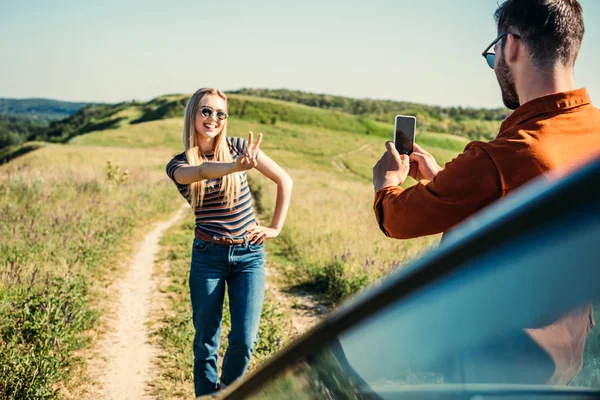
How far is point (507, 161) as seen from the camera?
4.69ft

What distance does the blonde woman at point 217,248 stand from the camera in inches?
128

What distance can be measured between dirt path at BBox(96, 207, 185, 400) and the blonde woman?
1.39 metres

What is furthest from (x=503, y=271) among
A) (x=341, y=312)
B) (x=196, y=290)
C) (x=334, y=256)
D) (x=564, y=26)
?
(x=334, y=256)

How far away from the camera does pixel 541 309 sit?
0.65 metres

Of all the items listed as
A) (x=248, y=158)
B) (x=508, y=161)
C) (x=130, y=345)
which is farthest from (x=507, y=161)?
(x=130, y=345)

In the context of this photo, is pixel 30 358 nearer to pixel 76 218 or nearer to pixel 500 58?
pixel 500 58

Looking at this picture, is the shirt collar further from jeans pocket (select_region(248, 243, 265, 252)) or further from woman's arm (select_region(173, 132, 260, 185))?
jeans pocket (select_region(248, 243, 265, 252))

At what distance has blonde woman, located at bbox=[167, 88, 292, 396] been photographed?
3.25m

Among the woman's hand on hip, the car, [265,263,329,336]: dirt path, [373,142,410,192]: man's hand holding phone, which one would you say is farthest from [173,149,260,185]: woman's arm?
[265,263,329,336]: dirt path

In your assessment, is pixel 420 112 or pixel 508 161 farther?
pixel 420 112

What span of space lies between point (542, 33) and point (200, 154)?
2.36 metres

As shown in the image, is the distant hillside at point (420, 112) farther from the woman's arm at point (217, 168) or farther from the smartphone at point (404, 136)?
the smartphone at point (404, 136)

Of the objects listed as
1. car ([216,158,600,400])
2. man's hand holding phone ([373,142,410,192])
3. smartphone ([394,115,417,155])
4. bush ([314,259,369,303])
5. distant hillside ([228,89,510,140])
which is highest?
distant hillside ([228,89,510,140])

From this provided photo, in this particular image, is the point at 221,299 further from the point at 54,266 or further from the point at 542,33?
the point at 54,266
